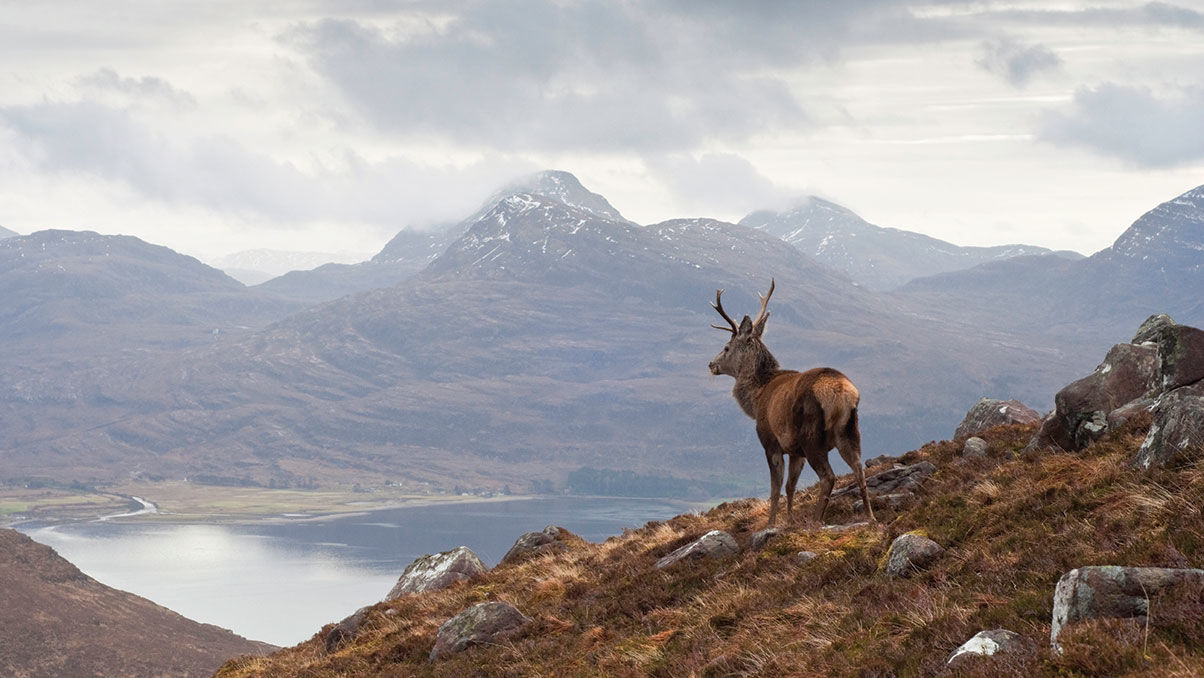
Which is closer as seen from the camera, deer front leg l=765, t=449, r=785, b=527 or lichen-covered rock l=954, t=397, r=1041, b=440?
deer front leg l=765, t=449, r=785, b=527

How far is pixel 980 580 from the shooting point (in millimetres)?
12820

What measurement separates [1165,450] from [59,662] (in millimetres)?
123616

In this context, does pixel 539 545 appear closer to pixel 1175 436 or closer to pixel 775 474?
pixel 775 474

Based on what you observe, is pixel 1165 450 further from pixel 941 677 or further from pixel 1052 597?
pixel 941 677

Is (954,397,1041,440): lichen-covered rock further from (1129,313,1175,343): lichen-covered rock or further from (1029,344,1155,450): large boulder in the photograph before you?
(1029,344,1155,450): large boulder

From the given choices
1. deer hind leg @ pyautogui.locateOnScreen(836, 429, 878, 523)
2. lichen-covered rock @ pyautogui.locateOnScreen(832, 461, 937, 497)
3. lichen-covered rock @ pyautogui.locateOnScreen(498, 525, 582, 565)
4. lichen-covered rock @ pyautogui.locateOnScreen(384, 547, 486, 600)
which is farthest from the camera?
lichen-covered rock @ pyautogui.locateOnScreen(384, 547, 486, 600)

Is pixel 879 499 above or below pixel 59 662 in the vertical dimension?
above

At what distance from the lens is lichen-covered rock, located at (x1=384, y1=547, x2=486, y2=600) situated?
29109 mm

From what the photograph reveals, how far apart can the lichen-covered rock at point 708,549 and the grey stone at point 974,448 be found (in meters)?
7.32

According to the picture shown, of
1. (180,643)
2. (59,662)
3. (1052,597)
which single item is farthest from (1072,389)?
(180,643)

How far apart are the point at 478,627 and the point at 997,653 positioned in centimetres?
1103

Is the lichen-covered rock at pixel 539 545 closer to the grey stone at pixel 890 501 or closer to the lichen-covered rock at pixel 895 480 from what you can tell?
the lichen-covered rock at pixel 895 480

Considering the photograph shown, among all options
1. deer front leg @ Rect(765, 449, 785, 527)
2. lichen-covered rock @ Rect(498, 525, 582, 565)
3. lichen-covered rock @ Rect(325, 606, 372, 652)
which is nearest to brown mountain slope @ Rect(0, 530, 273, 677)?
lichen-covered rock @ Rect(498, 525, 582, 565)

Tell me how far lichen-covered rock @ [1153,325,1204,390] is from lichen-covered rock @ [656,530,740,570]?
24.7 feet
